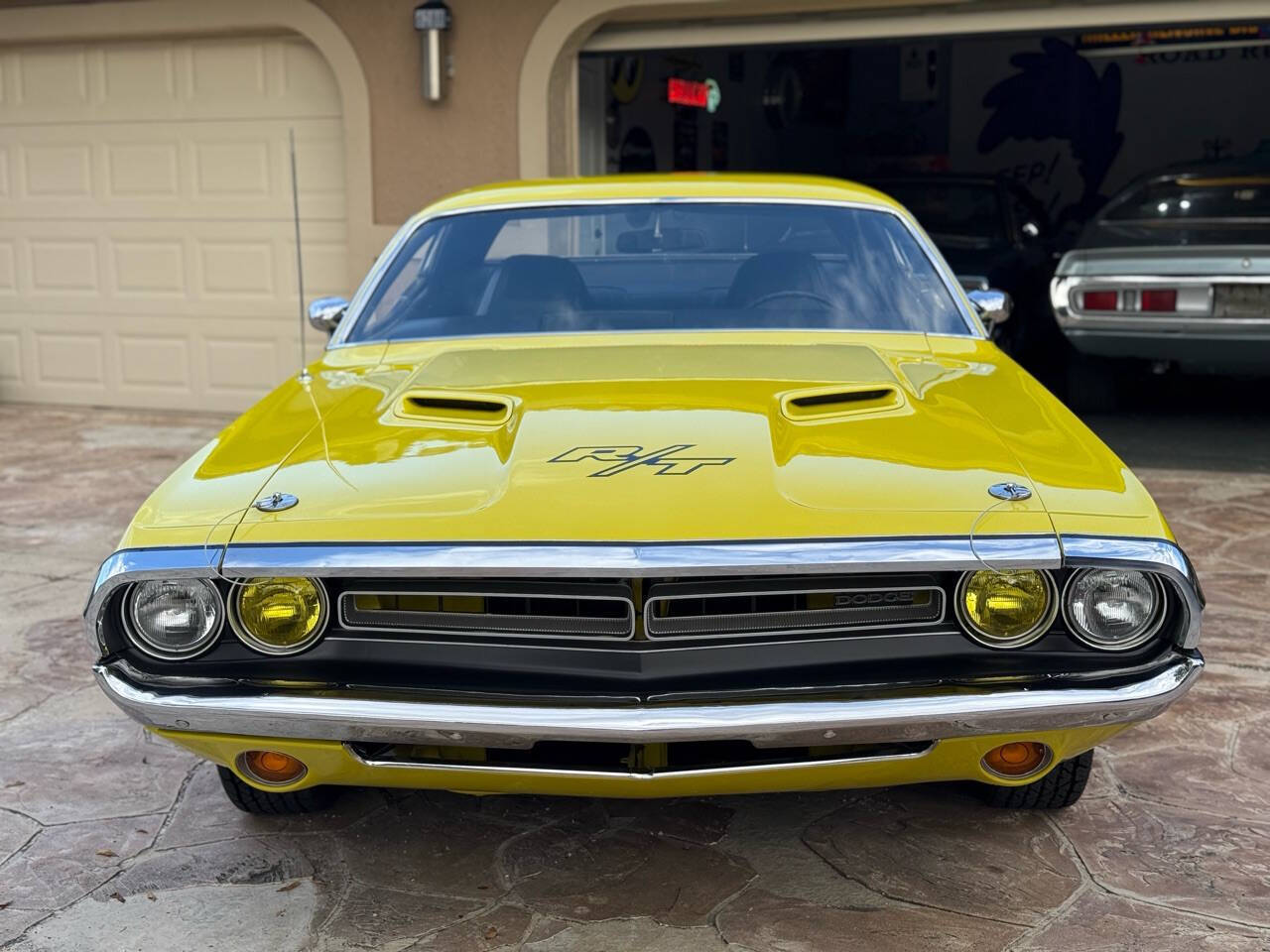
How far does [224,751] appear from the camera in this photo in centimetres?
265

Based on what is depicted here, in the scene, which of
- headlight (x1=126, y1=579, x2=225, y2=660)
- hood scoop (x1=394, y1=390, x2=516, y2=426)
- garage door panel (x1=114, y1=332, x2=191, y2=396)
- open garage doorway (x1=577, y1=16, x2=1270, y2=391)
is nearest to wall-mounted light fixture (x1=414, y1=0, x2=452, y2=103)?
garage door panel (x1=114, y1=332, x2=191, y2=396)

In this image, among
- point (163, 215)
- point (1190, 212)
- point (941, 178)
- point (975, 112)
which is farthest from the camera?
point (975, 112)

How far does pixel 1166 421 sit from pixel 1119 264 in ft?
5.97

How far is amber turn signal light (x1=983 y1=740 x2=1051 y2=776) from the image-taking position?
268cm

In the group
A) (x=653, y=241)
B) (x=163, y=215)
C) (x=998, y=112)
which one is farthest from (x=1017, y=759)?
(x=998, y=112)

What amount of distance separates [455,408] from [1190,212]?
20.8 feet

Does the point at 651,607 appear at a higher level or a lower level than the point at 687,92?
lower

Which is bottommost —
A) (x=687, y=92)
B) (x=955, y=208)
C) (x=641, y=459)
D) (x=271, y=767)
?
(x=271, y=767)

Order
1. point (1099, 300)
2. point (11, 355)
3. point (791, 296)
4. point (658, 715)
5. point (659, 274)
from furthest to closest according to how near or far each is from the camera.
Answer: point (11, 355), point (1099, 300), point (659, 274), point (791, 296), point (658, 715)

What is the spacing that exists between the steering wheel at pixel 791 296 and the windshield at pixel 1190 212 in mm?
4500

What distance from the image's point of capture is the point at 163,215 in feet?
31.1

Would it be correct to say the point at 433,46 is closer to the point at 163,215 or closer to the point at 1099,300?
the point at 163,215

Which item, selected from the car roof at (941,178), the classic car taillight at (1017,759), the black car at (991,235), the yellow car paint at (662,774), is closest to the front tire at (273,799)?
the yellow car paint at (662,774)

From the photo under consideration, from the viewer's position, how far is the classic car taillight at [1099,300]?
7.40 meters
